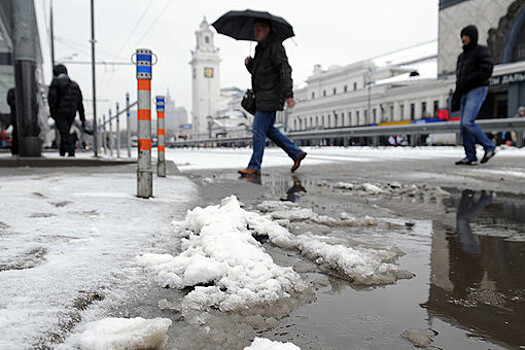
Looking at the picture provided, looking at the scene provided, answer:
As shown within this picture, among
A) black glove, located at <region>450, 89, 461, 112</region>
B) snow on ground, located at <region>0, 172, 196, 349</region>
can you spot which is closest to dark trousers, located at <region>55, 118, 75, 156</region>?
snow on ground, located at <region>0, 172, 196, 349</region>

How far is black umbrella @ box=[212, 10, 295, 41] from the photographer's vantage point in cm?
617

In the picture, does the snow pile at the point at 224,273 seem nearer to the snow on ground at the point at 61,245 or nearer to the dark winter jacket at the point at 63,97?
the snow on ground at the point at 61,245

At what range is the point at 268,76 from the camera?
243 inches

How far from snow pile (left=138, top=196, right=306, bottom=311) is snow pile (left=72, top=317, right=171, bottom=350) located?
0.23m

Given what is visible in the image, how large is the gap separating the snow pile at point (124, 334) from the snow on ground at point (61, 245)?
0.08 m

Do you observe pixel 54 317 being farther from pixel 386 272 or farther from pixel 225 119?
pixel 225 119

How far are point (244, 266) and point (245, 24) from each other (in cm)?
607

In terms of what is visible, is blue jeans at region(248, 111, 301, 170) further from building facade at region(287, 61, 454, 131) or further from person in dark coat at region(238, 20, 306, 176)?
building facade at region(287, 61, 454, 131)

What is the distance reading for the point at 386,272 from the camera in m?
1.74

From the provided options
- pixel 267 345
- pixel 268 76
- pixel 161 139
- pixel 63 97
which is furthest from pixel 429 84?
pixel 267 345

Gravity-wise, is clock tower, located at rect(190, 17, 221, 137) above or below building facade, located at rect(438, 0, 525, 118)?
above

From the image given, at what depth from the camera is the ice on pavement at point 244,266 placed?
1.45 m

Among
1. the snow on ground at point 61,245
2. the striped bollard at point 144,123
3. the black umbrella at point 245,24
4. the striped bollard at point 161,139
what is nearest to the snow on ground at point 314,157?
the striped bollard at point 161,139

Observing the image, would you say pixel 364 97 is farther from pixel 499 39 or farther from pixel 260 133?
pixel 260 133
